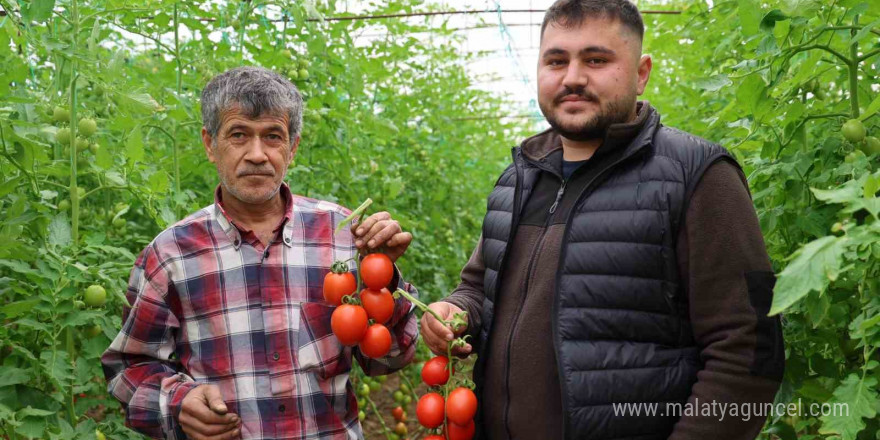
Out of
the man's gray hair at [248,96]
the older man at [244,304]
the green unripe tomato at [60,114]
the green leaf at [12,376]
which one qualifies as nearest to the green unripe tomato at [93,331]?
the green leaf at [12,376]

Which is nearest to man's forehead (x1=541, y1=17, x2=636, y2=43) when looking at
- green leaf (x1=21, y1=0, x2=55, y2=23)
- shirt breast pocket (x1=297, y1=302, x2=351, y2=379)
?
shirt breast pocket (x1=297, y1=302, x2=351, y2=379)

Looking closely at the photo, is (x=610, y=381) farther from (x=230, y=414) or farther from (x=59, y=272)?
(x=59, y=272)

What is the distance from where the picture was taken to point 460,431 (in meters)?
1.77

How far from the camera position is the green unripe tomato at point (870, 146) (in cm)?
170

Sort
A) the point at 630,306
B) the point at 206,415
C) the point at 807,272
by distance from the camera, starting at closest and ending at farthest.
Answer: the point at 807,272 → the point at 630,306 → the point at 206,415

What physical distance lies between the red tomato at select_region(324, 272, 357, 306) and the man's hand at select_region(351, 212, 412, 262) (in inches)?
Result: 3.0

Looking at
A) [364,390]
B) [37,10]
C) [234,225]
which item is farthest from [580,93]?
[364,390]

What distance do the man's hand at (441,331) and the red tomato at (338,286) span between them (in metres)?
0.19

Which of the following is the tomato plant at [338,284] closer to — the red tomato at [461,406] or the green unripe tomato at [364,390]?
the red tomato at [461,406]

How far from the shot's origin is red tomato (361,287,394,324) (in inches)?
70.0

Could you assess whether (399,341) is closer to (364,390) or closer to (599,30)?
(599,30)

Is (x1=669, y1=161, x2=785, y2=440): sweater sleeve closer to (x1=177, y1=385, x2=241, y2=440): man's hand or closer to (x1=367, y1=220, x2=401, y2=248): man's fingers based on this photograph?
(x1=367, y1=220, x2=401, y2=248): man's fingers

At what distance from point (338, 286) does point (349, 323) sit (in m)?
0.09

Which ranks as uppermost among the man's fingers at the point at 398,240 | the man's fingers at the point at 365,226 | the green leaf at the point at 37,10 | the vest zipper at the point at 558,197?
the green leaf at the point at 37,10
